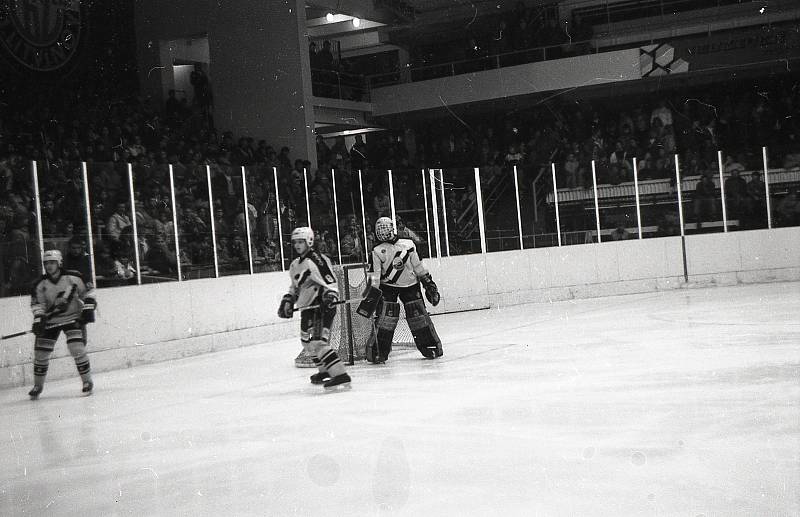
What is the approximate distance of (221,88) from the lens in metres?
19.5

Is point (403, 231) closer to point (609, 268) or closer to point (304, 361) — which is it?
point (609, 268)

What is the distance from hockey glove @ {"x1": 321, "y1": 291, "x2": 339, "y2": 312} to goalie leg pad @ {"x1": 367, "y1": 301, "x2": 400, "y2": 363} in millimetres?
1665

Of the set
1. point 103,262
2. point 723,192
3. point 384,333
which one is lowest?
point 384,333

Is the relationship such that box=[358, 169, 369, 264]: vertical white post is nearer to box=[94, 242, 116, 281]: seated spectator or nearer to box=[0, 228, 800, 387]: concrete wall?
box=[0, 228, 800, 387]: concrete wall

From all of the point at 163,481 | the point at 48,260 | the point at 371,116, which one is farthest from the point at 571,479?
the point at 371,116

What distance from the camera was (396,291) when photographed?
30.9ft

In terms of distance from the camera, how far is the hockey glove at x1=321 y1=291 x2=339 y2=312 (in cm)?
775

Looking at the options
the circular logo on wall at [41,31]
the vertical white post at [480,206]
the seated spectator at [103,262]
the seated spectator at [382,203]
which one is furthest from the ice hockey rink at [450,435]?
the circular logo on wall at [41,31]

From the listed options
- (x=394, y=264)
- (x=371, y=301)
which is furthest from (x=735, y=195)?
(x=371, y=301)

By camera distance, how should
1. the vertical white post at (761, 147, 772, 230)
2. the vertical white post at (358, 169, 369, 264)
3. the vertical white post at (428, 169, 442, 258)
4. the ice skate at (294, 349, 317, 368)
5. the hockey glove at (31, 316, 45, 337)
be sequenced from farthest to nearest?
the vertical white post at (761, 147, 772, 230) < the vertical white post at (428, 169, 442, 258) < the vertical white post at (358, 169, 369, 264) < the ice skate at (294, 349, 317, 368) < the hockey glove at (31, 316, 45, 337)

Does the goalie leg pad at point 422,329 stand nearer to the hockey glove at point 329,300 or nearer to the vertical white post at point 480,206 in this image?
the hockey glove at point 329,300

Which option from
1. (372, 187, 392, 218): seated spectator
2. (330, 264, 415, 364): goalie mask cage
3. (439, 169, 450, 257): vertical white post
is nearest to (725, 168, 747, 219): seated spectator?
(439, 169, 450, 257): vertical white post

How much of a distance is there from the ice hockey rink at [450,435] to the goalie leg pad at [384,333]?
24 centimetres

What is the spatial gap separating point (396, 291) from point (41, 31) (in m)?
12.4
